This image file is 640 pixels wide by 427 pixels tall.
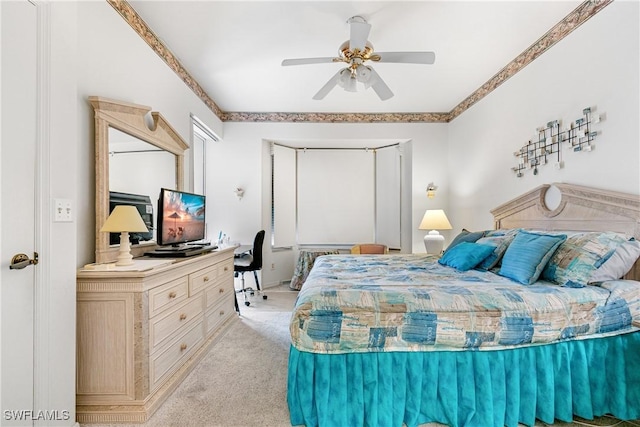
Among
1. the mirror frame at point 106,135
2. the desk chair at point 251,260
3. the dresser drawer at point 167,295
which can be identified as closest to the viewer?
the dresser drawer at point 167,295

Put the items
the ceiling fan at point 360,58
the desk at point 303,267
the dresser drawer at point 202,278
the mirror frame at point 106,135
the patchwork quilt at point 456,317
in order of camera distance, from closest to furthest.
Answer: the patchwork quilt at point 456,317, the mirror frame at point 106,135, the ceiling fan at point 360,58, the dresser drawer at point 202,278, the desk at point 303,267

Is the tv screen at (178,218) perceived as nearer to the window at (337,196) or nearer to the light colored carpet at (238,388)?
the light colored carpet at (238,388)

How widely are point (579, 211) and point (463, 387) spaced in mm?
1650

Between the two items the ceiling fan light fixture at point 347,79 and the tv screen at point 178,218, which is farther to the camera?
the ceiling fan light fixture at point 347,79

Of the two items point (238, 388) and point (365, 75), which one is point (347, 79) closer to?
point (365, 75)

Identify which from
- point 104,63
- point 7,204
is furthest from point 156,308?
point 104,63

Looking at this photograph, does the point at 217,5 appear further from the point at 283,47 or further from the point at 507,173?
the point at 507,173

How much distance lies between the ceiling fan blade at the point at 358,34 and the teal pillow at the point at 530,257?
1.92 m

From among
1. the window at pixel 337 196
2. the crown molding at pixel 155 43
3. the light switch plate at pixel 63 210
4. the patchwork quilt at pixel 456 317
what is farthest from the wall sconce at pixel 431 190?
the light switch plate at pixel 63 210

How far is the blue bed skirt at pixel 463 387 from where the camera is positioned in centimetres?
153

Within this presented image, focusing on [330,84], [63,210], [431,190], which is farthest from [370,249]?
[63,210]

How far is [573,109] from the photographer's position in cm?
232

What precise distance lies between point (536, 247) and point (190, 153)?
136 inches

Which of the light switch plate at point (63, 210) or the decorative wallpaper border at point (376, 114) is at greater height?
the decorative wallpaper border at point (376, 114)
